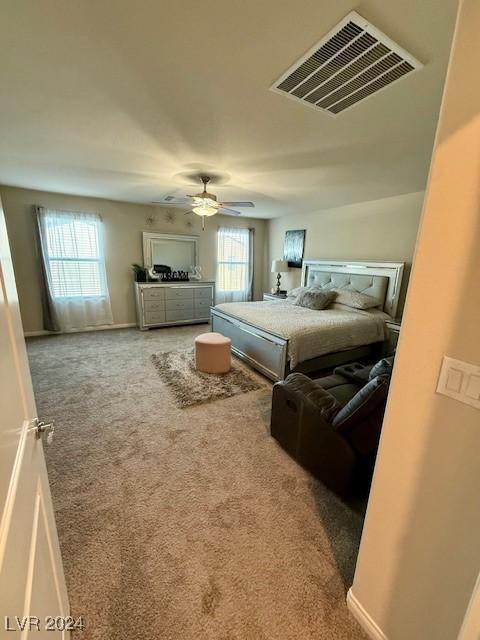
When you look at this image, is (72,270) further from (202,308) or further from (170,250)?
(202,308)

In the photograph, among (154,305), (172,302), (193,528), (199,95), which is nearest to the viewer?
(193,528)

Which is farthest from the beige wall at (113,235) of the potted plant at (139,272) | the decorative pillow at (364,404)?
the decorative pillow at (364,404)

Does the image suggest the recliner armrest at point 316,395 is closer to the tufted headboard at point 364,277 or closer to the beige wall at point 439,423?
the beige wall at point 439,423

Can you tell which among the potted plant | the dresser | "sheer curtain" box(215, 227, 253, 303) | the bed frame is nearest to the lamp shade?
the bed frame

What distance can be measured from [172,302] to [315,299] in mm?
2723

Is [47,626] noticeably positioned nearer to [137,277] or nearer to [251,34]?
[251,34]

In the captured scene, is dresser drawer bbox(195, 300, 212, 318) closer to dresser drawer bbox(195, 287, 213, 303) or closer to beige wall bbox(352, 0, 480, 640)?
dresser drawer bbox(195, 287, 213, 303)

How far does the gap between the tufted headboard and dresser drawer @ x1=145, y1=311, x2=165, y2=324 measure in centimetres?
294

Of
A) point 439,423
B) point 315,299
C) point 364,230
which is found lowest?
point 315,299

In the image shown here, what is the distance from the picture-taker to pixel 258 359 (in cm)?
328

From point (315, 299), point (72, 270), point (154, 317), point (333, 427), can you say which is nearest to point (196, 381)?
point (333, 427)

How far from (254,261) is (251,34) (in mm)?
5187

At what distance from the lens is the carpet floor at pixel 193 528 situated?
1100 mm

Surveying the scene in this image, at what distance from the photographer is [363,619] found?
1.08m
